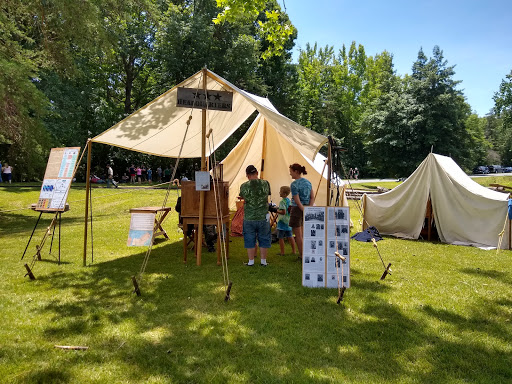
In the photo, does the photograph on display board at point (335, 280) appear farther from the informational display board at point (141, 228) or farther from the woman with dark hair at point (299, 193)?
the informational display board at point (141, 228)

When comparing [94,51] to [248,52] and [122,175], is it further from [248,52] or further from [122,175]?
[122,175]

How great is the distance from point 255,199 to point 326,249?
133cm

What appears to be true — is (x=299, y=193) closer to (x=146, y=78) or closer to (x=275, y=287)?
(x=275, y=287)

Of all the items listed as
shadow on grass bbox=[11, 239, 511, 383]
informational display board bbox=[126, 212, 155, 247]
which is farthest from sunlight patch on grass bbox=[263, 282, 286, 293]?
informational display board bbox=[126, 212, 155, 247]

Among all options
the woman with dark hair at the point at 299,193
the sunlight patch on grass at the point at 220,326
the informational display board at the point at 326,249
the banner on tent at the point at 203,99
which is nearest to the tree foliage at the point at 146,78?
the banner on tent at the point at 203,99

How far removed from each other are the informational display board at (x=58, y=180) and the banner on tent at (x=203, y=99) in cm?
194

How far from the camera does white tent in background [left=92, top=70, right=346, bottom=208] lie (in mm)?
5504

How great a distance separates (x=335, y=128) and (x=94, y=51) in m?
30.6

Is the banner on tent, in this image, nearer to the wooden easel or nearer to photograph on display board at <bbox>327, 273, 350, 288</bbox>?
the wooden easel

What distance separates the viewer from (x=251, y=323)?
3.86 meters

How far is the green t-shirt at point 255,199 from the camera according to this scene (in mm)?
5660

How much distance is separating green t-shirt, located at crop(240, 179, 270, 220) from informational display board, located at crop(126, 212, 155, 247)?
1780mm

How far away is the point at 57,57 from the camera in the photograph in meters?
11.6

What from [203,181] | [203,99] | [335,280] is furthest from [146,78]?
[335,280]
